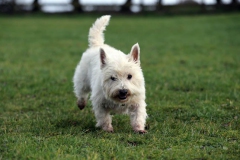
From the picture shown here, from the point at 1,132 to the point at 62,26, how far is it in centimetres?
2573

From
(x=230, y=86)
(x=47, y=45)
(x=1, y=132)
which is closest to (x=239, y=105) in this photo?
(x=230, y=86)

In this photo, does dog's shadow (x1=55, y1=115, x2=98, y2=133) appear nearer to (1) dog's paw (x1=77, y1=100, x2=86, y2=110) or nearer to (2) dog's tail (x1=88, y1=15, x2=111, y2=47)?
(1) dog's paw (x1=77, y1=100, x2=86, y2=110)

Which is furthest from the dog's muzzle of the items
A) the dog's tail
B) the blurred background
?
the blurred background

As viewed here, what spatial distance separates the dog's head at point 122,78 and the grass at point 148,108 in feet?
1.96

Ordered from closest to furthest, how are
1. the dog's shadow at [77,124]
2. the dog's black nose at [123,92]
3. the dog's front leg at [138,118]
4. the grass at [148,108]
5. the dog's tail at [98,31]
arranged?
the grass at [148,108] < the dog's black nose at [123,92] < the dog's front leg at [138,118] < the dog's shadow at [77,124] < the dog's tail at [98,31]

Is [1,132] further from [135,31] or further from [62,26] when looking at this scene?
[62,26]

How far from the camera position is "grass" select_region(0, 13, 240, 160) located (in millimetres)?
5469

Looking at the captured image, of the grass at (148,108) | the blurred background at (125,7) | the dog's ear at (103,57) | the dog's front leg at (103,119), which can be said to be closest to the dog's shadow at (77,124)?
the grass at (148,108)

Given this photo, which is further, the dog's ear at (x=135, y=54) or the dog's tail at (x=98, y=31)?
the dog's tail at (x=98, y=31)

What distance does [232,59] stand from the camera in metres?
15.1

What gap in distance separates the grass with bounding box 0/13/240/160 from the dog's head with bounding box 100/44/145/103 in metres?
0.60

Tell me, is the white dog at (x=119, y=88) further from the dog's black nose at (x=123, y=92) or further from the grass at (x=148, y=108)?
the grass at (x=148, y=108)

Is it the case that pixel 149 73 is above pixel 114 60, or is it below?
below

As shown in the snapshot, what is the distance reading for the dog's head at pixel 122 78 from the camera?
632 cm
